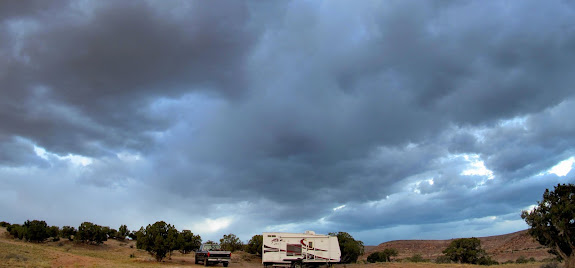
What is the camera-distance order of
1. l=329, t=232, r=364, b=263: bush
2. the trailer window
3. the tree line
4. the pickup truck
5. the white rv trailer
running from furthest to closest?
l=329, t=232, r=364, b=263: bush → the pickup truck → the trailer window → the white rv trailer → the tree line

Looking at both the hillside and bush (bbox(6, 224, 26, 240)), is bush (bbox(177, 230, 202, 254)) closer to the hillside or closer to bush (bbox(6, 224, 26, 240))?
bush (bbox(6, 224, 26, 240))

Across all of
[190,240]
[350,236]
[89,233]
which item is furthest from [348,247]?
[89,233]

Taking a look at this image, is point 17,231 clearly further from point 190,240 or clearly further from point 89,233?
point 190,240

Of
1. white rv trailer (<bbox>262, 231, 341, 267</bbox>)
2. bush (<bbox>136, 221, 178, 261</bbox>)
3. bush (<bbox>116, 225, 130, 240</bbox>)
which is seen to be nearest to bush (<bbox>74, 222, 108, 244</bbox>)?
bush (<bbox>116, 225, 130, 240</bbox>)

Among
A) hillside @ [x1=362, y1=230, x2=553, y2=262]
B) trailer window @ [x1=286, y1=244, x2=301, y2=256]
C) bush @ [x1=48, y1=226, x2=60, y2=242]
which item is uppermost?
bush @ [x1=48, y1=226, x2=60, y2=242]

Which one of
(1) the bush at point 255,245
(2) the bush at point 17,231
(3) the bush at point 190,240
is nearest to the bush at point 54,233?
(2) the bush at point 17,231

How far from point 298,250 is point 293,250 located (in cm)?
46

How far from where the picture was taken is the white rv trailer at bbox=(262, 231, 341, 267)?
33469 millimetres

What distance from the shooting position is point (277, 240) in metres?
33.9

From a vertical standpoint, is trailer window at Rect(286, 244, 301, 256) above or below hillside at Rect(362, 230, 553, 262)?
above

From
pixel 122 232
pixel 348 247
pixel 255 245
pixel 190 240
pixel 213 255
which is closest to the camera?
pixel 213 255

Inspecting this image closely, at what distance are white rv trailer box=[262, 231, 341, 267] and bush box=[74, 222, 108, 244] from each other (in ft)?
93.9

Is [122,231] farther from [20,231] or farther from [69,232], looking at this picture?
[20,231]

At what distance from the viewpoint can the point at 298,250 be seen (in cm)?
3378
